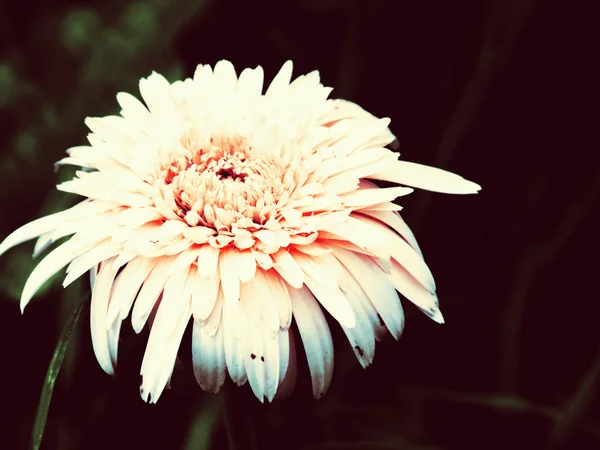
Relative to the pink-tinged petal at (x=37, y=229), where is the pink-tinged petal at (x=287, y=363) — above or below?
below

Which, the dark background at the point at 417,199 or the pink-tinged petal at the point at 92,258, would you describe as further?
the dark background at the point at 417,199

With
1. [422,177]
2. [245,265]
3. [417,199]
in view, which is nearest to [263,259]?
[245,265]

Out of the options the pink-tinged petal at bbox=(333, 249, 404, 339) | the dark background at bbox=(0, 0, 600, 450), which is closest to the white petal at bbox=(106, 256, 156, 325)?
the pink-tinged petal at bbox=(333, 249, 404, 339)

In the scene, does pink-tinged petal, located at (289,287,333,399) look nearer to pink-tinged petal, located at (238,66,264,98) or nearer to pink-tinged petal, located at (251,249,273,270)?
pink-tinged petal, located at (251,249,273,270)

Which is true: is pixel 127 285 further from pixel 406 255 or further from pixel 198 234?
pixel 406 255

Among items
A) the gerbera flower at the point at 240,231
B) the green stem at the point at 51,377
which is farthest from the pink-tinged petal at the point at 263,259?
the green stem at the point at 51,377

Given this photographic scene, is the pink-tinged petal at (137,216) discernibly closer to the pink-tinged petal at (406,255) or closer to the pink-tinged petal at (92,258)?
the pink-tinged petal at (92,258)

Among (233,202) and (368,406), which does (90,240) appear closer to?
(233,202)
